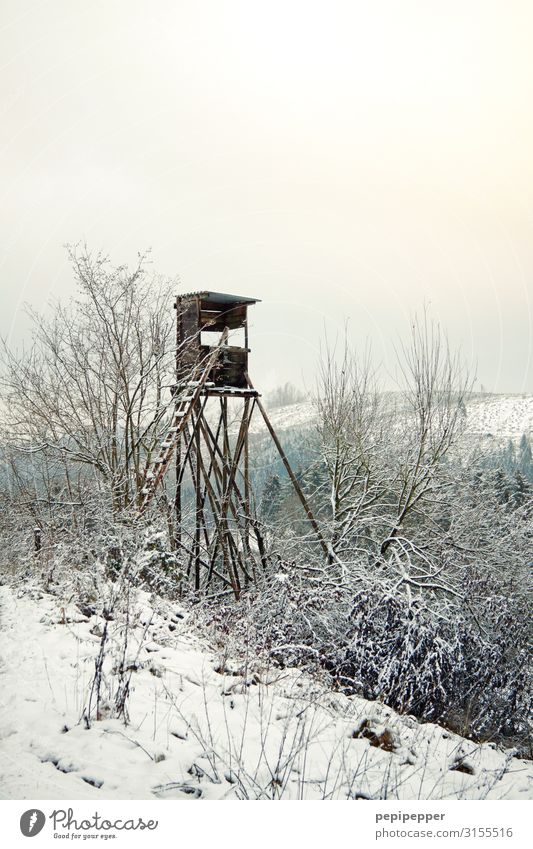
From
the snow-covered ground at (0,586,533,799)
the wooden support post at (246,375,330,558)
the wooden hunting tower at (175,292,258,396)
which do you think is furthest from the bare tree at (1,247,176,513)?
the snow-covered ground at (0,586,533,799)

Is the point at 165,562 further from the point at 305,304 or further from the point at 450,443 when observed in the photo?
the point at 305,304

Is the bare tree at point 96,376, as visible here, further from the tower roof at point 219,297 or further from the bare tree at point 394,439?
the bare tree at point 394,439

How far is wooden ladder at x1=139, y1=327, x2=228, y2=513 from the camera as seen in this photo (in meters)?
9.12

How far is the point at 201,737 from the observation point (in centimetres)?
354

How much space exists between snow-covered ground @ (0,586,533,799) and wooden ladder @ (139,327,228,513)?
349 cm

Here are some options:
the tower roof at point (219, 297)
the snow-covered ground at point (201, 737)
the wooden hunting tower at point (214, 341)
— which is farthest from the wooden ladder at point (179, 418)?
the snow-covered ground at point (201, 737)

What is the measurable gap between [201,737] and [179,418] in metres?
6.95

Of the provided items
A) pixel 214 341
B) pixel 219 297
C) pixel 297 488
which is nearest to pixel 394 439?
pixel 297 488

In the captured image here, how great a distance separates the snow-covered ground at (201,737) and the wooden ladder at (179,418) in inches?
137

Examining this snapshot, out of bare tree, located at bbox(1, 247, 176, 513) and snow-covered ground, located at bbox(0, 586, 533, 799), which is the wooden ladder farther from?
snow-covered ground, located at bbox(0, 586, 533, 799)
